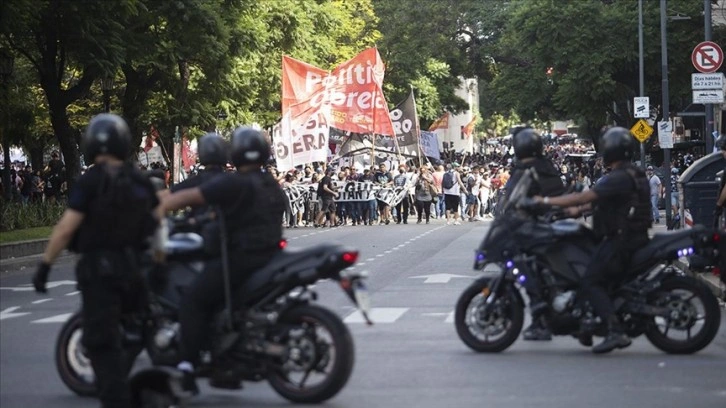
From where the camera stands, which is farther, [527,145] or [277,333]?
[527,145]

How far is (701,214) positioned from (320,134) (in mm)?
23390

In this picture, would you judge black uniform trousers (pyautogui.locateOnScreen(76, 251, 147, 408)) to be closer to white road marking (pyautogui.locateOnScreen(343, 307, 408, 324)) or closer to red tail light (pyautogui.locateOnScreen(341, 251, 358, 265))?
red tail light (pyautogui.locateOnScreen(341, 251, 358, 265))

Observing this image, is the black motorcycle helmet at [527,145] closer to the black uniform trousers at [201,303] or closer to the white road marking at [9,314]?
the black uniform trousers at [201,303]

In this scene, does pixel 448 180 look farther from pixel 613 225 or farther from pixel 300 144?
pixel 613 225

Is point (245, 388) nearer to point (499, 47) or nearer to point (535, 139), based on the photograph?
point (535, 139)

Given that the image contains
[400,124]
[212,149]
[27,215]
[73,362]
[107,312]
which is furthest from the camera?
[400,124]

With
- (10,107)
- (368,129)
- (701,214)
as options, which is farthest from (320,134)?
(701,214)

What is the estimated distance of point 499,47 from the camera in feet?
255

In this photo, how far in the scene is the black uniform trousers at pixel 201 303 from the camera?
371 inches

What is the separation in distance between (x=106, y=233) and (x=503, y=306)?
16.7ft

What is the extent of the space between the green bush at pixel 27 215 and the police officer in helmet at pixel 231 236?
2452 centimetres

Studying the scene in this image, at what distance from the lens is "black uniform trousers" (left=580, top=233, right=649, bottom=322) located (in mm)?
12188

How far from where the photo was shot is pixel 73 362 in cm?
1025

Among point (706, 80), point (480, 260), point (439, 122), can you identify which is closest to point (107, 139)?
point (480, 260)
